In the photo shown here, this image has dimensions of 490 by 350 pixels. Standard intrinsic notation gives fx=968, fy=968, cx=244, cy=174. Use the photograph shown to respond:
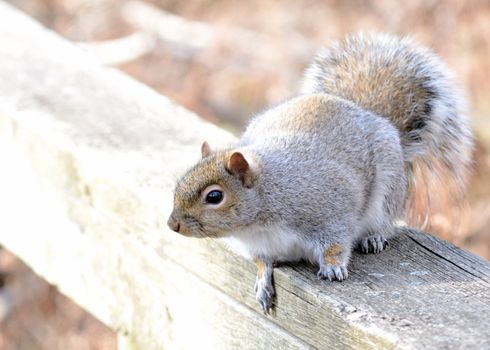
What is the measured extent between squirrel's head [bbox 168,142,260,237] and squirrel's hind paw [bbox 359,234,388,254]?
9.0 inches

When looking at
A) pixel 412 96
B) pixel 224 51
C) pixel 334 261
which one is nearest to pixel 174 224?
pixel 334 261

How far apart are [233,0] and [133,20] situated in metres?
0.67

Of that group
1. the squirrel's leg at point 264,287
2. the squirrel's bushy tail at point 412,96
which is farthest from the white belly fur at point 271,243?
the squirrel's bushy tail at point 412,96

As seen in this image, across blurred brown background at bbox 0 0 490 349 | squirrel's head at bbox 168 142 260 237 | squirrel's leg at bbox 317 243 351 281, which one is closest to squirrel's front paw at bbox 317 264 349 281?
squirrel's leg at bbox 317 243 351 281

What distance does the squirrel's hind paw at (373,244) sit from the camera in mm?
1826

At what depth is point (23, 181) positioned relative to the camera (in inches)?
91.0

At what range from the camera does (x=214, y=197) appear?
77.2 inches

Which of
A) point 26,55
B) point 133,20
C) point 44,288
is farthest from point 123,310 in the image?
point 133,20

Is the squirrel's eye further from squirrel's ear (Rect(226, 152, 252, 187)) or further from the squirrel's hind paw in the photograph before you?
the squirrel's hind paw

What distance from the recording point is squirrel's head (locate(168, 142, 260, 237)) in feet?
6.17

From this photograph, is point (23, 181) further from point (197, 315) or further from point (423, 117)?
point (423, 117)

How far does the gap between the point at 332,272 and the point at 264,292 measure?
12cm

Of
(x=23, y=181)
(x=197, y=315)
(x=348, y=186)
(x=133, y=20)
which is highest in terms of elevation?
(x=348, y=186)

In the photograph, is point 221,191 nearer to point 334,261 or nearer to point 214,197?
point 214,197
